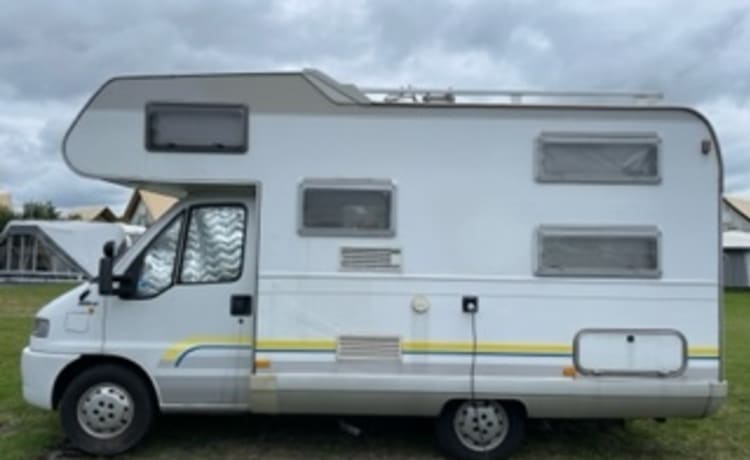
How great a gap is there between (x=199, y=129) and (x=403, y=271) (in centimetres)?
199

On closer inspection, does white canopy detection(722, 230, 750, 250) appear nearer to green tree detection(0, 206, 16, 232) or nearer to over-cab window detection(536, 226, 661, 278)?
over-cab window detection(536, 226, 661, 278)

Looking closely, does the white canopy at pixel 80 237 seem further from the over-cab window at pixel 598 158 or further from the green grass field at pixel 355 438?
the over-cab window at pixel 598 158

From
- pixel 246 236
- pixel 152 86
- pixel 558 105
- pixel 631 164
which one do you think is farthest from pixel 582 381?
pixel 152 86

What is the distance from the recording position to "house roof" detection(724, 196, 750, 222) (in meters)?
49.1

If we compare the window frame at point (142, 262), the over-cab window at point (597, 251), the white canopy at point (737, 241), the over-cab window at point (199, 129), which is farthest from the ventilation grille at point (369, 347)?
the white canopy at point (737, 241)

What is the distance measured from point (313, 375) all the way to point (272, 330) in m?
0.48

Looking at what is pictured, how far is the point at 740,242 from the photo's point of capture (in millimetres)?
38438

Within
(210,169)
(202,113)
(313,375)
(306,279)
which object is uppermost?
(202,113)

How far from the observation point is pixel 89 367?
21.1ft

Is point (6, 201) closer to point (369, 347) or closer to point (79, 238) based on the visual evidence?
point (79, 238)

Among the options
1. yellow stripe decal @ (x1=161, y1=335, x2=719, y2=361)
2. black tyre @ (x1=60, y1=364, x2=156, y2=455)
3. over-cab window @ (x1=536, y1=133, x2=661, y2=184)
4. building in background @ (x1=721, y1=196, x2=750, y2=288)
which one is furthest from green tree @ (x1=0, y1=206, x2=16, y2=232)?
over-cab window @ (x1=536, y1=133, x2=661, y2=184)

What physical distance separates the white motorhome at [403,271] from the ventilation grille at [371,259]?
0.06 ft

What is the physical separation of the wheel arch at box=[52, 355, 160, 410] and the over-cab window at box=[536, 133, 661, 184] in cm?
355

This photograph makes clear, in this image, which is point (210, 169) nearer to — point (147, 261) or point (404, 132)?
point (147, 261)
